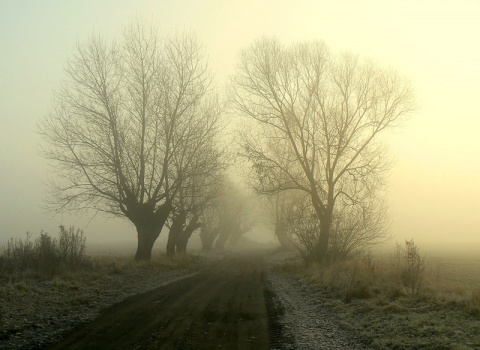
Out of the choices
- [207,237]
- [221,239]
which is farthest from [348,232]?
[221,239]

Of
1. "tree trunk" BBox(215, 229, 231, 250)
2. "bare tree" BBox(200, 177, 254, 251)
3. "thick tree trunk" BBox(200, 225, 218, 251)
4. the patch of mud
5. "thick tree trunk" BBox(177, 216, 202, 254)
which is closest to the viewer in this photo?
the patch of mud

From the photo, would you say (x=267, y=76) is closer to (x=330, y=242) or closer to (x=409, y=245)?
(x=330, y=242)

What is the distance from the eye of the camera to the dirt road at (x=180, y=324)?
782 centimetres

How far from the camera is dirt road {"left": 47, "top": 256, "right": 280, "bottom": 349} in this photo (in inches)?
308

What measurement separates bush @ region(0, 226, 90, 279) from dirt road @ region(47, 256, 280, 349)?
5.37 meters

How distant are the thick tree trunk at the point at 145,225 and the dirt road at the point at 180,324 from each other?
12.5 meters

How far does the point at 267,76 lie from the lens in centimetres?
2644

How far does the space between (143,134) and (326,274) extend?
14910 mm

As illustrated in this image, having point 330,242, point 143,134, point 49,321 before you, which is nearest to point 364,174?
point 330,242

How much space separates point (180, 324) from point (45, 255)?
10.9 m

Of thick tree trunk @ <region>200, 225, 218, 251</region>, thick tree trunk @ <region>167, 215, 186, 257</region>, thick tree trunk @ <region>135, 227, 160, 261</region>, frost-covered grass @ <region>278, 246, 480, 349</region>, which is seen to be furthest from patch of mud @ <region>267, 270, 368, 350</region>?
thick tree trunk @ <region>200, 225, 218, 251</region>

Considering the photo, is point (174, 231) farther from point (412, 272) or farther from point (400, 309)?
point (400, 309)

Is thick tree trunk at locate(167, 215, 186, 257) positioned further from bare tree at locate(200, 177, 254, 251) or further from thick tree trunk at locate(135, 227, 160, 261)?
bare tree at locate(200, 177, 254, 251)

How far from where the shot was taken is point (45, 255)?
58.3ft
